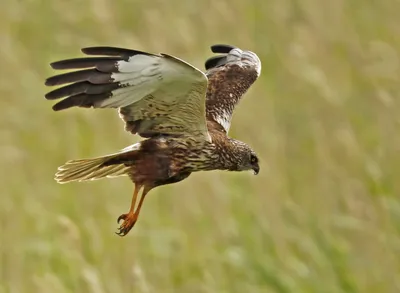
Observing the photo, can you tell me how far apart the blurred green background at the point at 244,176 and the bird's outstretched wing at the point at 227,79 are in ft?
1.66

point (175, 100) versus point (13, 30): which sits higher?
point (13, 30)

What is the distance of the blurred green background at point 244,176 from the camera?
693 cm

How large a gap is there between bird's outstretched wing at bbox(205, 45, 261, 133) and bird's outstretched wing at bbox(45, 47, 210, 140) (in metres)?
0.77

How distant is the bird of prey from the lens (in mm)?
5430

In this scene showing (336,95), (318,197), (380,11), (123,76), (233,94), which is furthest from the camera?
(380,11)

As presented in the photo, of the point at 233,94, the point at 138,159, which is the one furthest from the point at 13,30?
the point at 138,159

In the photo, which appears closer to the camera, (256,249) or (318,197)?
(256,249)

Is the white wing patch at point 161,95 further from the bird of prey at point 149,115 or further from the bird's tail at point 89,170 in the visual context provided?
the bird's tail at point 89,170

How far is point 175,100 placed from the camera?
5.73 meters

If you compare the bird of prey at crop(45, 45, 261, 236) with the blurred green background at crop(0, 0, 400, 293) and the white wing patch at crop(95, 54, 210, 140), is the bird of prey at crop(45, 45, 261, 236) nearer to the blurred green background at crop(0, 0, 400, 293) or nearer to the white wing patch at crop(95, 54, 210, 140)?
the white wing patch at crop(95, 54, 210, 140)

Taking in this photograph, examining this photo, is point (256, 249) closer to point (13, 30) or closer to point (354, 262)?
point (354, 262)

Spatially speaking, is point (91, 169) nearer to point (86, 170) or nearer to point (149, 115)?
point (86, 170)

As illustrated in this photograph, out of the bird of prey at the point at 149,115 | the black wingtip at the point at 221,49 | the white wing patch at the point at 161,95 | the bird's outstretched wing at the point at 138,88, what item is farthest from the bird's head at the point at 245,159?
the black wingtip at the point at 221,49

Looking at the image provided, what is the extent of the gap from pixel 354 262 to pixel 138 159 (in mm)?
1593
